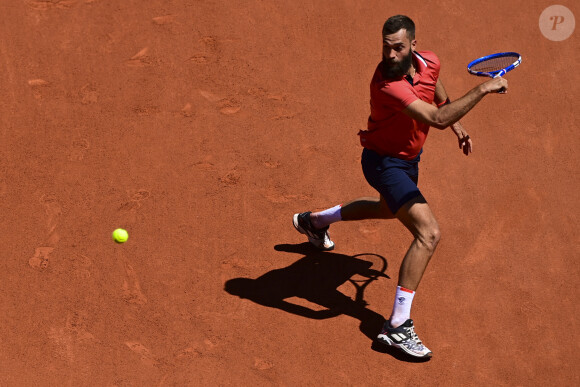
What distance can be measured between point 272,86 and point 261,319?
2.98 m

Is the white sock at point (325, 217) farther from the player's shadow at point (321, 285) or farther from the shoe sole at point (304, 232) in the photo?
the player's shadow at point (321, 285)

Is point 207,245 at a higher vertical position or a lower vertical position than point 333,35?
lower

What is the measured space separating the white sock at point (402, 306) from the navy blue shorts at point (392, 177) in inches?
23.7

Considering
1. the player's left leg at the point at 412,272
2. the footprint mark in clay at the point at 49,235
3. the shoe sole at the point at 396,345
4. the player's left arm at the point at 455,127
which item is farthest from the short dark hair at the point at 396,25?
the footprint mark in clay at the point at 49,235

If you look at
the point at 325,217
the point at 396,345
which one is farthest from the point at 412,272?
the point at 325,217

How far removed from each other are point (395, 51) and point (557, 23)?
13.9 ft

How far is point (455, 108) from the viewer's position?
5.30 m

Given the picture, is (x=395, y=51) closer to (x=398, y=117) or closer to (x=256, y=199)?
(x=398, y=117)

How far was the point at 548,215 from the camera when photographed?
7133mm

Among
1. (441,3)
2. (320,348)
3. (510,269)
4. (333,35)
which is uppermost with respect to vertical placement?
(441,3)

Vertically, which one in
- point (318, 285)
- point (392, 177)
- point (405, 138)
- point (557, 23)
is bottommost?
point (318, 285)

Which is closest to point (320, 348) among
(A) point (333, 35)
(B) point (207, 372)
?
(B) point (207, 372)

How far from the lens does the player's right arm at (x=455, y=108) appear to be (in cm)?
527

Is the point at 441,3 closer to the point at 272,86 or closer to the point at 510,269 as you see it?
the point at 272,86
